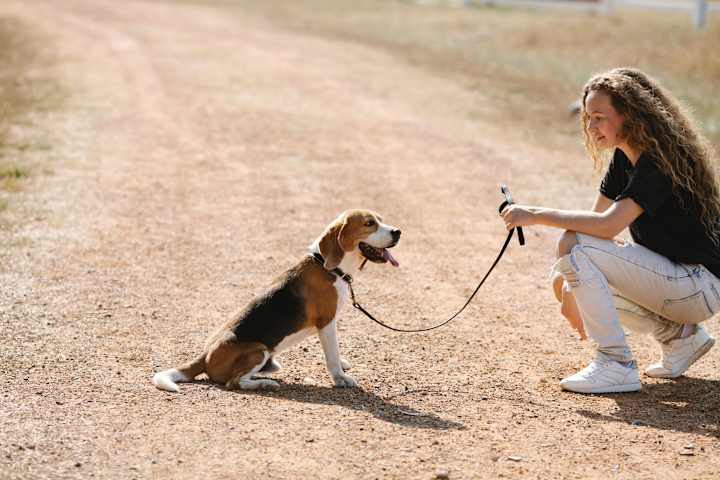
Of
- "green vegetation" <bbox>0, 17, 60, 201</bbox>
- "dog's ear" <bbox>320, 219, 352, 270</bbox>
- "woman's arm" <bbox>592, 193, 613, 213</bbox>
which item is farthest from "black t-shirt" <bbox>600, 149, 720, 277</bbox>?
"green vegetation" <bbox>0, 17, 60, 201</bbox>

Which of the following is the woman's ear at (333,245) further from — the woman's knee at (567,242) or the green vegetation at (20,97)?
the green vegetation at (20,97)

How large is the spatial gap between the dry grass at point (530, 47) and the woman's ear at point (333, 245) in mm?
8131

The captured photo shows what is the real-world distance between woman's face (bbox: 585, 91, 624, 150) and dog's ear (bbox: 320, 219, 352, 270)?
57.1 inches

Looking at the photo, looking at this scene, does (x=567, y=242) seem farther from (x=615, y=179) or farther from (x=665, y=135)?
(x=665, y=135)

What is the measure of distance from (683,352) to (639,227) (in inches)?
30.7

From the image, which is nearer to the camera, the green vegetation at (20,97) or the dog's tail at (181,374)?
the dog's tail at (181,374)

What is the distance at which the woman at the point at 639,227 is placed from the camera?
5.63 m

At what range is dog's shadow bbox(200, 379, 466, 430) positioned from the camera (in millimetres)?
5418

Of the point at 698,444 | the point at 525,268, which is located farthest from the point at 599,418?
the point at 525,268

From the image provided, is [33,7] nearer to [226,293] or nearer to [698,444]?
[226,293]

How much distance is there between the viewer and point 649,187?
557 centimetres

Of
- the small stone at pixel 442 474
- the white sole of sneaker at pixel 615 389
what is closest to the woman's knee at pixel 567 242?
the white sole of sneaker at pixel 615 389

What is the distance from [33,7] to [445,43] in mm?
11478

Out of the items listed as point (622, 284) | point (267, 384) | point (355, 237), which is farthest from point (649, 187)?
point (267, 384)
